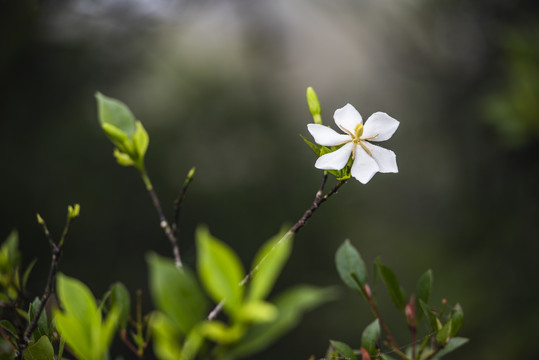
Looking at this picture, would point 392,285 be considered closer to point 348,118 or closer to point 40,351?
point 348,118

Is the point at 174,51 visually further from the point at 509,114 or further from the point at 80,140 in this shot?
the point at 509,114

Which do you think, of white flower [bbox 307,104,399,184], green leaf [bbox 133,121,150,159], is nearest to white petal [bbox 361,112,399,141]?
→ white flower [bbox 307,104,399,184]

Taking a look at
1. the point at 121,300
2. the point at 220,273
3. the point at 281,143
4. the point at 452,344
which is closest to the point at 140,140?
the point at 121,300

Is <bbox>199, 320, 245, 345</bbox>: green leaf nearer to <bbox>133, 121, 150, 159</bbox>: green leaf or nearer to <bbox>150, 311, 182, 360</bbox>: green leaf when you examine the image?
<bbox>150, 311, 182, 360</bbox>: green leaf

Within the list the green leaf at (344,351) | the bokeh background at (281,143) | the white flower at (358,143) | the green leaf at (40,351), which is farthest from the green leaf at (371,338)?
the bokeh background at (281,143)

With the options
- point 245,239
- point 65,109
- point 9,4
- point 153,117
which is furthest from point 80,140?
point 245,239

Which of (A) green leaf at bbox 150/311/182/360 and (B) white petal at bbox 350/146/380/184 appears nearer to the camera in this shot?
(A) green leaf at bbox 150/311/182/360
